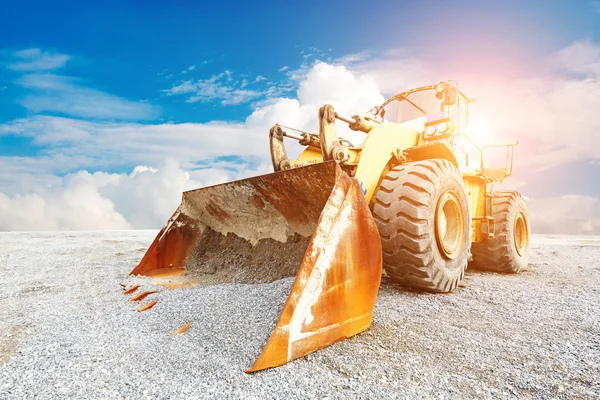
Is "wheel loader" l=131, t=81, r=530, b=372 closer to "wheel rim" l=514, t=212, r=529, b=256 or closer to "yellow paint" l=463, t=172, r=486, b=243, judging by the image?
"yellow paint" l=463, t=172, r=486, b=243

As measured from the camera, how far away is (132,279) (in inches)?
171

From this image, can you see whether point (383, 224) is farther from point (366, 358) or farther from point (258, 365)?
point (258, 365)

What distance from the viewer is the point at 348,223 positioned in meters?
2.59

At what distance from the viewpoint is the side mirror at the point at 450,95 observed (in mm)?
4957

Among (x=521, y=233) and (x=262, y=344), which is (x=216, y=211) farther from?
(x=521, y=233)

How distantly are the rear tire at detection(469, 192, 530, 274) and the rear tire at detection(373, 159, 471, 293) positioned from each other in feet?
8.09

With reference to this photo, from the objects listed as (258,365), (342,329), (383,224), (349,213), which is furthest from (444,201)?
(258,365)

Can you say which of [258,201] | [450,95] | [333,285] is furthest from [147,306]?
[450,95]

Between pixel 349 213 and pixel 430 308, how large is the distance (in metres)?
1.26

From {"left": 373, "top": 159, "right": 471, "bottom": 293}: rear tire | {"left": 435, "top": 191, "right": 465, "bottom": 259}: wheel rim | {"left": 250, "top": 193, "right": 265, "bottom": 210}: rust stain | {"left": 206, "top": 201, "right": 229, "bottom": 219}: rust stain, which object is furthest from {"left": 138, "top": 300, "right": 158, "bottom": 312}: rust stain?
{"left": 435, "top": 191, "right": 465, "bottom": 259}: wheel rim

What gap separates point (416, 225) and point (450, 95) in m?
2.44

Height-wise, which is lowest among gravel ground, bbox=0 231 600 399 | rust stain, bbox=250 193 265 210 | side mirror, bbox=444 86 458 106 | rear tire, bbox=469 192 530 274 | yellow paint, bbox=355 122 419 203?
gravel ground, bbox=0 231 600 399

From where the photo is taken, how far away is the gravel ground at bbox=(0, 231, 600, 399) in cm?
191

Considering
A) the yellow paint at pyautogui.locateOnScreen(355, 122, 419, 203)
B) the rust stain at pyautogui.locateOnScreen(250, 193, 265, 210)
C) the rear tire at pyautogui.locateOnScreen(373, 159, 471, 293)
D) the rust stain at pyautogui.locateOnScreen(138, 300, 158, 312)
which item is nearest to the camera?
the rust stain at pyautogui.locateOnScreen(138, 300, 158, 312)
